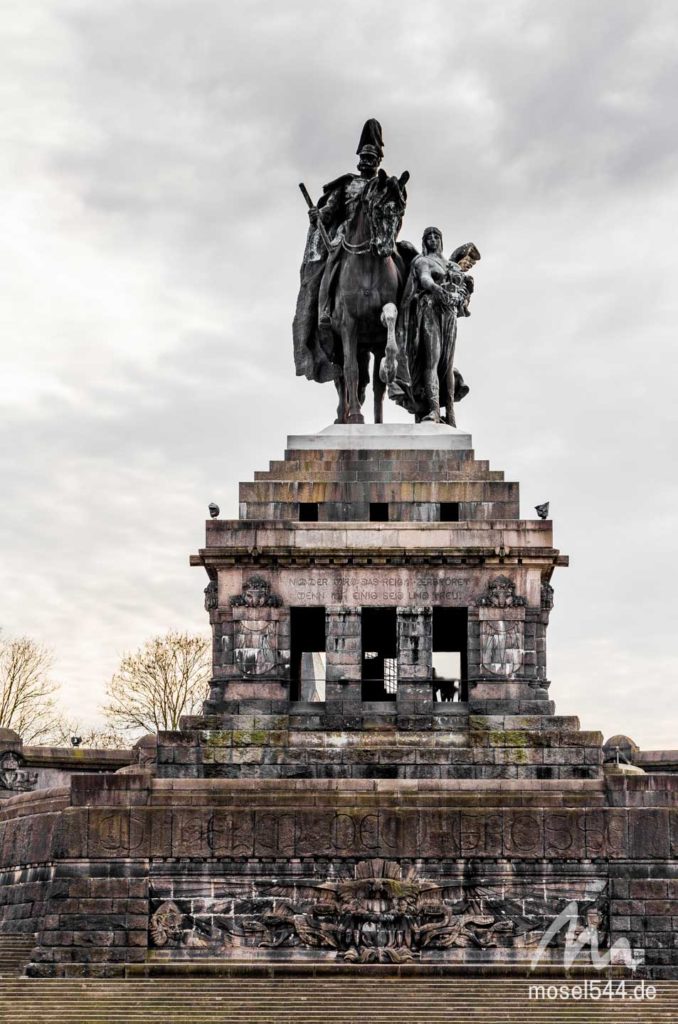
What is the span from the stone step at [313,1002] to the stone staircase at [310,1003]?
17 millimetres

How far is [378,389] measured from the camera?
4459 centimetres

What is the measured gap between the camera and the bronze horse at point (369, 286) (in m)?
43.5

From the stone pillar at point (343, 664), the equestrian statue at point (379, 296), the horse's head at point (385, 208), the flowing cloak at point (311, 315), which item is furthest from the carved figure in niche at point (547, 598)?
the horse's head at point (385, 208)

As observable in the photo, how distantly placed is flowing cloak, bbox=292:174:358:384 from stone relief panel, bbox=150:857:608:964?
14.4m

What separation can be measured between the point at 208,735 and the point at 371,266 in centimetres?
1275

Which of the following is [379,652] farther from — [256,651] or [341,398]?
[341,398]

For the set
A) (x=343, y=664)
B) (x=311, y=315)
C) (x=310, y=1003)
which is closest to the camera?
(x=310, y=1003)

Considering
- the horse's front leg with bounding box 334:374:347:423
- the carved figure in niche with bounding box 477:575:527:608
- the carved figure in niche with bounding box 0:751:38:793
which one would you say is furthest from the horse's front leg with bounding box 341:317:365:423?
the carved figure in niche with bounding box 0:751:38:793

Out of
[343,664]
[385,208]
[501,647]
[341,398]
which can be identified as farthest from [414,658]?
[385,208]

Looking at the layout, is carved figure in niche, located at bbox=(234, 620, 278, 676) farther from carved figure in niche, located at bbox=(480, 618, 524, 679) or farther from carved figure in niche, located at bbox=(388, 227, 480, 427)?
carved figure in niche, located at bbox=(388, 227, 480, 427)

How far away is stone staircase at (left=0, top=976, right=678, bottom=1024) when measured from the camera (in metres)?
31.0

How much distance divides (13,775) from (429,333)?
16.3m

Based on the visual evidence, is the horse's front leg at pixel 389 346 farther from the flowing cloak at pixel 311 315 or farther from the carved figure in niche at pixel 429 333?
the flowing cloak at pixel 311 315

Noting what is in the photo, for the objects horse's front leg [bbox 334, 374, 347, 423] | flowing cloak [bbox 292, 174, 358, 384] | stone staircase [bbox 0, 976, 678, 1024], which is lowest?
stone staircase [bbox 0, 976, 678, 1024]
